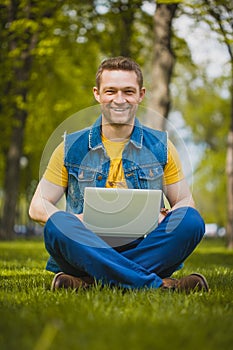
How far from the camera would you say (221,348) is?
2576 millimetres

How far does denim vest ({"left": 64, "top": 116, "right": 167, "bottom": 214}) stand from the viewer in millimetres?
4879

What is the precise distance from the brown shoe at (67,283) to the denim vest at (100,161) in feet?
1.57

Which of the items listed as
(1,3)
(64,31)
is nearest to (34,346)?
(1,3)

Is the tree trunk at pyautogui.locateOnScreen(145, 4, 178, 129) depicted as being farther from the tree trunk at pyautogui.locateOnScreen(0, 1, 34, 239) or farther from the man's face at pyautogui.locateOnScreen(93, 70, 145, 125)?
the man's face at pyautogui.locateOnScreen(93, 70, 145, 125)

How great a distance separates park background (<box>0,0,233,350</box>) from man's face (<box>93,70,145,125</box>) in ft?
0.47

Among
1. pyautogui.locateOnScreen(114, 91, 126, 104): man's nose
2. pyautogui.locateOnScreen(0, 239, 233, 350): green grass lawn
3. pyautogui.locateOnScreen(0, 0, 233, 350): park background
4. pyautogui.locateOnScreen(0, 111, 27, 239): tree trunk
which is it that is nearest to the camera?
pyautogui.locateOnScreen(0, 239, 233, 350): green grass lawn

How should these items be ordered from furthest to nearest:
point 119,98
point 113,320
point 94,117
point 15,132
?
point 15,132
point 94,117
point 119,98
point 113,320

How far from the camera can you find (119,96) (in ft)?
15.9

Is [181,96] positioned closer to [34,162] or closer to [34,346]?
[34,162]

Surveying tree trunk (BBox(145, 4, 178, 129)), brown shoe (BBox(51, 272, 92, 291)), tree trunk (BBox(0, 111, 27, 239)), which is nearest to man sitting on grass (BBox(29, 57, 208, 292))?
brown shoe (BBox(51, 272, 92, 291))

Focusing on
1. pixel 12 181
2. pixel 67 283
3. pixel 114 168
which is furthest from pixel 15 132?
pixel 67 283

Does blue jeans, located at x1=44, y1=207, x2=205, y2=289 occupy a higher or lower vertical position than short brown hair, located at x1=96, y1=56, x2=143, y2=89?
lower

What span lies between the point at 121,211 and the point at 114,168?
0.50 metres

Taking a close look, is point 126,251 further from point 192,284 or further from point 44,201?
point 44,201
